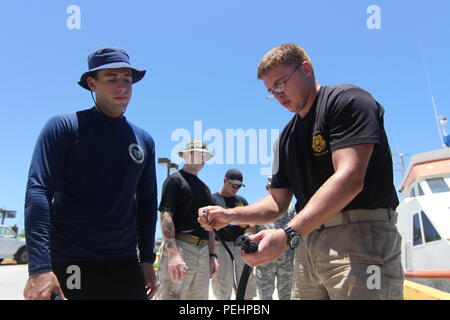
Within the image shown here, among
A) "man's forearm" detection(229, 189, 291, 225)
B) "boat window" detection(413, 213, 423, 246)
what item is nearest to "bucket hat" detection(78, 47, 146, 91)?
"man's forearm" detection(229, 189, 291, 225)

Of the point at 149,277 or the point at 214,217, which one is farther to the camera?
the point at 149,277

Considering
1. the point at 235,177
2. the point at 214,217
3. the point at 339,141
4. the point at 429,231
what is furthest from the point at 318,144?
the point at 429,231

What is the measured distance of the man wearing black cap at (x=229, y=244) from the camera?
17.9 ft

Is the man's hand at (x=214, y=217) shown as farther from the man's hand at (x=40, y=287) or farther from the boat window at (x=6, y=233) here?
the boat window at (x=6, y=233)

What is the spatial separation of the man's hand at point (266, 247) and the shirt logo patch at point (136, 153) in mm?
1323

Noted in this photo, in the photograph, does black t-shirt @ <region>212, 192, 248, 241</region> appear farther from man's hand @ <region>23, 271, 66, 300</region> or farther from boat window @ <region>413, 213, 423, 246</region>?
boat window @ <region>413, 213, 423, 246</region>

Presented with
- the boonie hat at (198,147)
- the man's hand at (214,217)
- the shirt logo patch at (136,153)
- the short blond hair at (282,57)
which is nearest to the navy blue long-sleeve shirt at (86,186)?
the shirt logo patch at (136,153)

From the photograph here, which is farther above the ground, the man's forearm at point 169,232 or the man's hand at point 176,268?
the man's forearm at point 169,232

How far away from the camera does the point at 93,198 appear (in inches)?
94.8

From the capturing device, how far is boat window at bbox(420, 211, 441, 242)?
749 cm

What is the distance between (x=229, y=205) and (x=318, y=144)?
3.96 m

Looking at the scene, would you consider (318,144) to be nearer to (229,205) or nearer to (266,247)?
(266,247)
